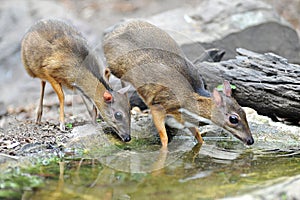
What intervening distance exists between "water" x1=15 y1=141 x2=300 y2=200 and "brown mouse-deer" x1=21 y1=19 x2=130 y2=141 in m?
1.02

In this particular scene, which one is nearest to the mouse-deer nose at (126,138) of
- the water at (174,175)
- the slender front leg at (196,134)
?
the water at (174,175)

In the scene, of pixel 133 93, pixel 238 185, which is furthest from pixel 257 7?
pixel 238 185

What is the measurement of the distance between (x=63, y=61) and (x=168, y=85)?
4.61ft

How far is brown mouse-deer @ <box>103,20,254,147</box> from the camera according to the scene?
19.0ft

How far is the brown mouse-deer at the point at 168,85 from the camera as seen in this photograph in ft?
19.0

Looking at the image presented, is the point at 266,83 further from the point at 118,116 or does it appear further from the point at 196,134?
the point at 118,116

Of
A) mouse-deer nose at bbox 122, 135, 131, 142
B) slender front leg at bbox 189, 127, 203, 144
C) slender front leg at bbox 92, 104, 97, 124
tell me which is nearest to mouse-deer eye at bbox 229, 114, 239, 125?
slender front leg at bbox 189, 127, 203, 144

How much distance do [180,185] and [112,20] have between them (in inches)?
389

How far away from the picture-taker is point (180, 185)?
4395 millimetres

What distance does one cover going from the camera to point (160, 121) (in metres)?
6.06

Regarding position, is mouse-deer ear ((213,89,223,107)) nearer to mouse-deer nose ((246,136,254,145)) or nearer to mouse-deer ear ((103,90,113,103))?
mouse-deer nose ((246,136,254,145))

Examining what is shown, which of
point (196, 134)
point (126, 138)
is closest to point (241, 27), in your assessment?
point (196, 134)

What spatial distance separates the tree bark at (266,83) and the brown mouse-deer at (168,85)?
2.21ft

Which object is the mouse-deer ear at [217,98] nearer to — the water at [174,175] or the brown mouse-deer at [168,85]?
the brown mouse-deer at [168,85]
